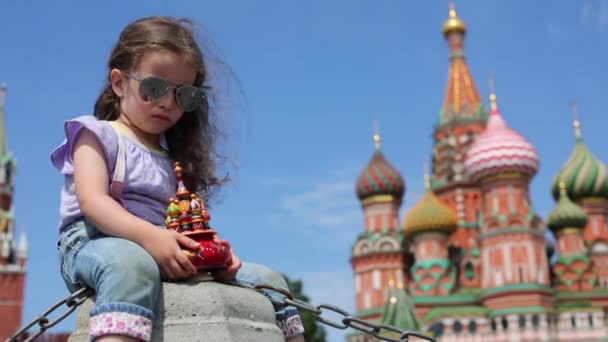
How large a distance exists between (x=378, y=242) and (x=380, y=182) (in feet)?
9.12

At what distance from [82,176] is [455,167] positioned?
108 ft

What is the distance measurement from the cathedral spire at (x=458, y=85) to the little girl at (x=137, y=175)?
3305 centimetres

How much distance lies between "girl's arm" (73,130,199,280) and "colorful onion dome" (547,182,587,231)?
31.4 meters

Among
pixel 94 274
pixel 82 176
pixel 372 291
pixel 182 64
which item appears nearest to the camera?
pixel 94 274

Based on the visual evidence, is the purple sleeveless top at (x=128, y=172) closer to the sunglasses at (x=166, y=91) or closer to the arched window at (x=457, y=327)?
the sunglasses at (x=166, y=91)

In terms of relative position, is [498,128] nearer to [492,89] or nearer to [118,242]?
[492,89]

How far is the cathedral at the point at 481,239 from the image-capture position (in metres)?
28.6

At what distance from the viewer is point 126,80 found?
7.99 ft

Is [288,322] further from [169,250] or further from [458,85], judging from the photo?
[458,85]

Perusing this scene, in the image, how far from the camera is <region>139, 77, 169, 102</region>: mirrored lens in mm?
2352

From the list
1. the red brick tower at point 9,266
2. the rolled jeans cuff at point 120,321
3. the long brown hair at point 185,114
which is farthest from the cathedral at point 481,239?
the rolled jeans cuff at point 120,321

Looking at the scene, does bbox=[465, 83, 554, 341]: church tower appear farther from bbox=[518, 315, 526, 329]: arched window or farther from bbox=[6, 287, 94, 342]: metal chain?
bbox=[6, 287, 94, 342]: metal chain

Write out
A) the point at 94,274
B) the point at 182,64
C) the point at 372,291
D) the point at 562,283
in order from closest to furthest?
the point at 94,274
the point at 182,64
the point at 562,283
the point at 372,291

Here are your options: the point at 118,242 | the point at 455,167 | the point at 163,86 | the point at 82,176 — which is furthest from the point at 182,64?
the point at 455,167
